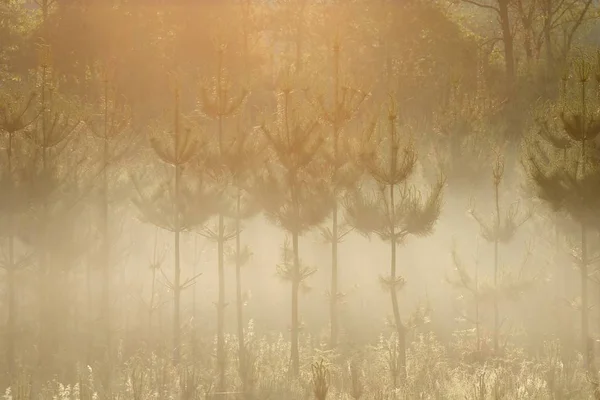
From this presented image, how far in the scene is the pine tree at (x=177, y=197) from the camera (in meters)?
21.9

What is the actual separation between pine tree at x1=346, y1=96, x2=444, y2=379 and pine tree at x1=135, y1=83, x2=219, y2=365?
385cm

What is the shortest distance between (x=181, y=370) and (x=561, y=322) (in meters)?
13.1

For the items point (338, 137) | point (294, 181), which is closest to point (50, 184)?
point (294, 181)

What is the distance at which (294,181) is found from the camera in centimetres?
2167

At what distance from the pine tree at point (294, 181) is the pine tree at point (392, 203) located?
1.42 metres

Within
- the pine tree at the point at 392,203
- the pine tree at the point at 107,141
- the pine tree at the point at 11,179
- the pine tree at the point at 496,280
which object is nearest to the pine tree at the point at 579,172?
the pine tree at the point at 392,203

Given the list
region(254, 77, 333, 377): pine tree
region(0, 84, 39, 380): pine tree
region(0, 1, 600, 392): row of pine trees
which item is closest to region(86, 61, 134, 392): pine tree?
region(0, 1, 600, 392): row of pine trees

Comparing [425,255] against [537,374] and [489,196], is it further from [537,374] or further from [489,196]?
[537,374]

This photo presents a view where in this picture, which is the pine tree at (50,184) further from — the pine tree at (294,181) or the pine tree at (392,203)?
the pine tree at (392,203)

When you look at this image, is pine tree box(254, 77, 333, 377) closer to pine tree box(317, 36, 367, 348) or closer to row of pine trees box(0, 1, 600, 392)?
row of pine trees box(0, 1, 600, 392)

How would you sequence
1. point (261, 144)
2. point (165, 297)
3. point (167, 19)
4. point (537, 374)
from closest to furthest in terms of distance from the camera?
1. point (537, 374)
2. point (261, 144)
3. point (165, 297)
4. point (167, 19)

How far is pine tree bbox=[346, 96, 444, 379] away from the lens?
2089cm

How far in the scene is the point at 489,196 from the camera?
3086 centimetres

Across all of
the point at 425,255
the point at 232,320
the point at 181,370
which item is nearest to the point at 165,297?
the point at 232,320
